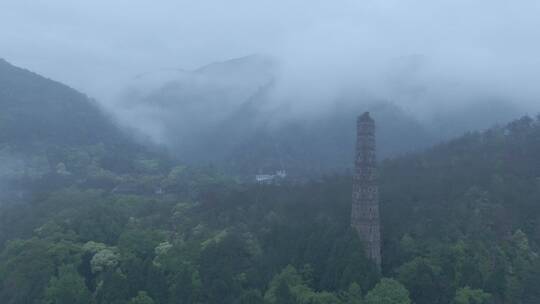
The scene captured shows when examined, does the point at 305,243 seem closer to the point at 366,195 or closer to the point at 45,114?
the point at 366,195

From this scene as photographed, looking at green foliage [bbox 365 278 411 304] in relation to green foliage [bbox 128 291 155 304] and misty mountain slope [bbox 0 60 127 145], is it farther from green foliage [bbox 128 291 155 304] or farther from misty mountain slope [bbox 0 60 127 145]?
misty mountain slope [bbox 0 60 127 145]

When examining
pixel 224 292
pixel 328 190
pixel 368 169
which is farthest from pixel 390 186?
pixel 224 292

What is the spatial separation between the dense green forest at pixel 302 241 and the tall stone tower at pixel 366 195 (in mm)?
727

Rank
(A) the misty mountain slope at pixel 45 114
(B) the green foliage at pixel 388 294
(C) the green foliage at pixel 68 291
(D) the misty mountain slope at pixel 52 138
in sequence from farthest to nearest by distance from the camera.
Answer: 1. (A) the misty mountain slope at pixel 45 114
2. (D) the misty mountain slope at pixel 52 138
3. (C) the green foliage at pixel 68 291
4. (B) the green foliage at pixel 388 294

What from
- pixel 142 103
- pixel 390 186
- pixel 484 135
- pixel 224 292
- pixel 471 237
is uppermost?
pixel 142 103

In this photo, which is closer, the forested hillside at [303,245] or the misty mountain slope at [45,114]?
the forested hillside at [303,245]

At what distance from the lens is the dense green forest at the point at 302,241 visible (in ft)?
77.2

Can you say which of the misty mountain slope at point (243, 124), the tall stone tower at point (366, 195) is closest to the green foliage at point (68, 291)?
the tall stone tower at point (366, 195)

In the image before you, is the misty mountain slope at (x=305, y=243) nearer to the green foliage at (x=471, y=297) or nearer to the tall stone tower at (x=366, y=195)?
the green foliage at (x=471, y=297)

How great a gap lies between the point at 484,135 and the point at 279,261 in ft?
70.9

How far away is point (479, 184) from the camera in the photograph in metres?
30.1

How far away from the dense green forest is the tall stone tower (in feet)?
2.38

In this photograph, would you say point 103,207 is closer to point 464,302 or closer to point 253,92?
point 464,302

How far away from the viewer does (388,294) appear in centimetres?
2231
